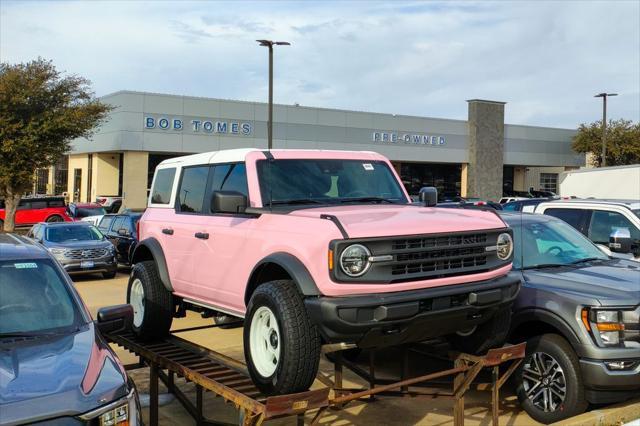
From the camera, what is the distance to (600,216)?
909 cm

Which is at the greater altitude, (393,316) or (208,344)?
(393,316)

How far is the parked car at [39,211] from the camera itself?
29.7 m

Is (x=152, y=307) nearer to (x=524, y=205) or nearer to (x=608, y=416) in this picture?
(x=608, y=416)

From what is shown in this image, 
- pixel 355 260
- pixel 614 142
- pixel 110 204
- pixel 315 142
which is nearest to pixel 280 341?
pixel 355 260

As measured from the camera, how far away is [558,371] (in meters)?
5.42

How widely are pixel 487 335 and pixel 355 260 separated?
1.69 meters

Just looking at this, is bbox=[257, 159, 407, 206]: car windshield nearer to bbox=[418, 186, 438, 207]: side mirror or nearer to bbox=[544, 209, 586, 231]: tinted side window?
bbox=[418, 186, 438, 207]: side mirror

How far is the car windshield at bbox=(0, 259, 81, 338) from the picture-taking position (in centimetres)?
409

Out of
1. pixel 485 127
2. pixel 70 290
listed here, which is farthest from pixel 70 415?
pixel 485 127

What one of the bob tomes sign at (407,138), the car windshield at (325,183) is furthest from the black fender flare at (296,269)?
the bob tomes sign at (407,138)

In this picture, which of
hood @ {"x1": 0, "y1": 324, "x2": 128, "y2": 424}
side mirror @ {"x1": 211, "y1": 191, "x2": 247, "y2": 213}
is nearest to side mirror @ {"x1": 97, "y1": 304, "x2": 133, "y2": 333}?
hood @ {"x1": 0, "y1": 324, "x2": 128, "y2": 424}

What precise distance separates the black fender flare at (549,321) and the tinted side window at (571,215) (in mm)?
3975

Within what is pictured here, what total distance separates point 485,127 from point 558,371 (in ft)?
142

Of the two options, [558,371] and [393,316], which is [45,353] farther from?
[558,371]
